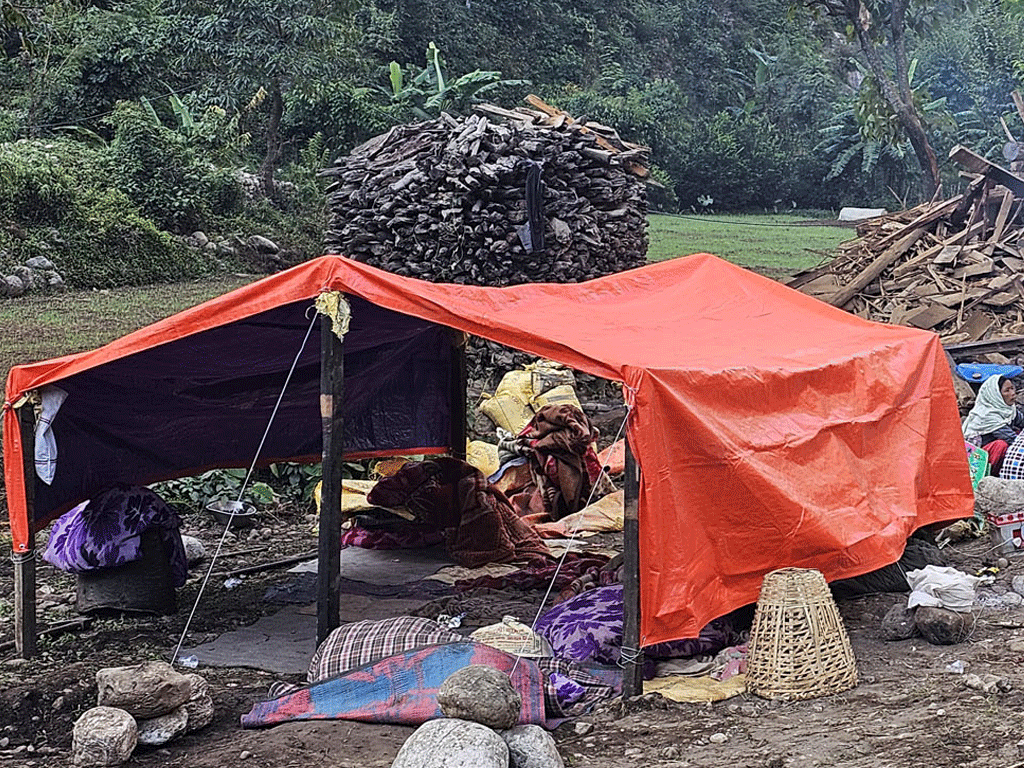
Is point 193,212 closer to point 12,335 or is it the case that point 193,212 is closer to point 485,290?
point 12,335

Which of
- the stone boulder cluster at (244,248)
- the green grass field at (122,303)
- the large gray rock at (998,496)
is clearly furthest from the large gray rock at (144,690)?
the stone boulder cluster at (244,248)

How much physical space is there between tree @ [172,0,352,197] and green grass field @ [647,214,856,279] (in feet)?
23.9

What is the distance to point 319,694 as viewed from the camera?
188 inches

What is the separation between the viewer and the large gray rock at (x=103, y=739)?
4395mm

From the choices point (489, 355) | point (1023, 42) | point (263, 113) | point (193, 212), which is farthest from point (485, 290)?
point (1023, 42)

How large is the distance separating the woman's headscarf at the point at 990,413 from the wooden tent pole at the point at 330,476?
18.6 feet

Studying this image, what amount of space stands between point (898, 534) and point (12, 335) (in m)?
9.75

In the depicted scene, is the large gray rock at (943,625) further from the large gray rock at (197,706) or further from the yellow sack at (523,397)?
the yellow sack at (523,397)

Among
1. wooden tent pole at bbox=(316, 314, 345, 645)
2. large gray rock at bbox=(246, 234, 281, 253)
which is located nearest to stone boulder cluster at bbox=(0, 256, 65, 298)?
large gray rock at bbox=(246, 234, 281, 253)

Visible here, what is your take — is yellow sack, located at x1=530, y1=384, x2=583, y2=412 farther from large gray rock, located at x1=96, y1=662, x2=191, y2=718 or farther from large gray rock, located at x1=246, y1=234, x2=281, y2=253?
large gray rock, located at x1=246, y1=234, x2=281, y2=253

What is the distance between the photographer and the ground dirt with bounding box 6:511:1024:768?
4184 millimetres

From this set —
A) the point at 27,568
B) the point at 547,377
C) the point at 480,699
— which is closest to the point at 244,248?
the point at 547,377

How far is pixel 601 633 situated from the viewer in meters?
5.35

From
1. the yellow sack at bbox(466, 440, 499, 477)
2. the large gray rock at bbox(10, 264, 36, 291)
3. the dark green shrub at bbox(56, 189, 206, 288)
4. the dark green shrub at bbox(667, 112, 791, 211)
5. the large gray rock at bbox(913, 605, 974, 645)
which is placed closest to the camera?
the large gray rock at bbox(913, 605, 974, 645)
